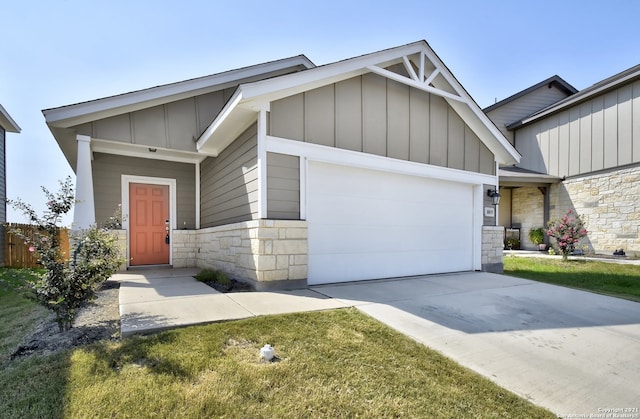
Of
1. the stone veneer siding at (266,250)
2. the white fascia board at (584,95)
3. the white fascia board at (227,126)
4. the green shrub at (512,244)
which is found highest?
the white fascia board at (584,95)

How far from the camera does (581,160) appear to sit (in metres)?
12.5

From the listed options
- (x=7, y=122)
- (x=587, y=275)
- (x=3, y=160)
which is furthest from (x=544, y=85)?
(x=3, y=160)

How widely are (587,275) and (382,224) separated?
5.25m

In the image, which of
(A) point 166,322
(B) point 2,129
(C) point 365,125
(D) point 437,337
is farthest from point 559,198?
(B) point 2,129

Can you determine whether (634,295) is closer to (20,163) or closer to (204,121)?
(204,121)

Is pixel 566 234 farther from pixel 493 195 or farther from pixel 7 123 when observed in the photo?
pixel 7 123

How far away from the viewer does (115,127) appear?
6.14 meters

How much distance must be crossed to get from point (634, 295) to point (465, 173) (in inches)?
137

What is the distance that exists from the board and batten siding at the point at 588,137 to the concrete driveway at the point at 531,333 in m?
9.39

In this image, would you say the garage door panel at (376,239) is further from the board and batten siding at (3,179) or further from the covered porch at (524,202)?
the board and batten siding at (3,179)

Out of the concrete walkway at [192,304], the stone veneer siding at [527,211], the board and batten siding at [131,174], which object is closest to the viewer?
the concrete walkway at [192,304]

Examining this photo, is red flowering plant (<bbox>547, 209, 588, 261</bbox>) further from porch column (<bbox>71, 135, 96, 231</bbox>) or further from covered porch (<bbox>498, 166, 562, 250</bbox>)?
porch column (<bbox>71, 135, 96, 231</bbox>)

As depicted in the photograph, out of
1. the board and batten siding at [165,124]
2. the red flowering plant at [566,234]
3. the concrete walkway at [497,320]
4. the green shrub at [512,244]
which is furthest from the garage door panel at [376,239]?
the green shrub at [512,244]

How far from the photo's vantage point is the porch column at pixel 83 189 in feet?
18.7
